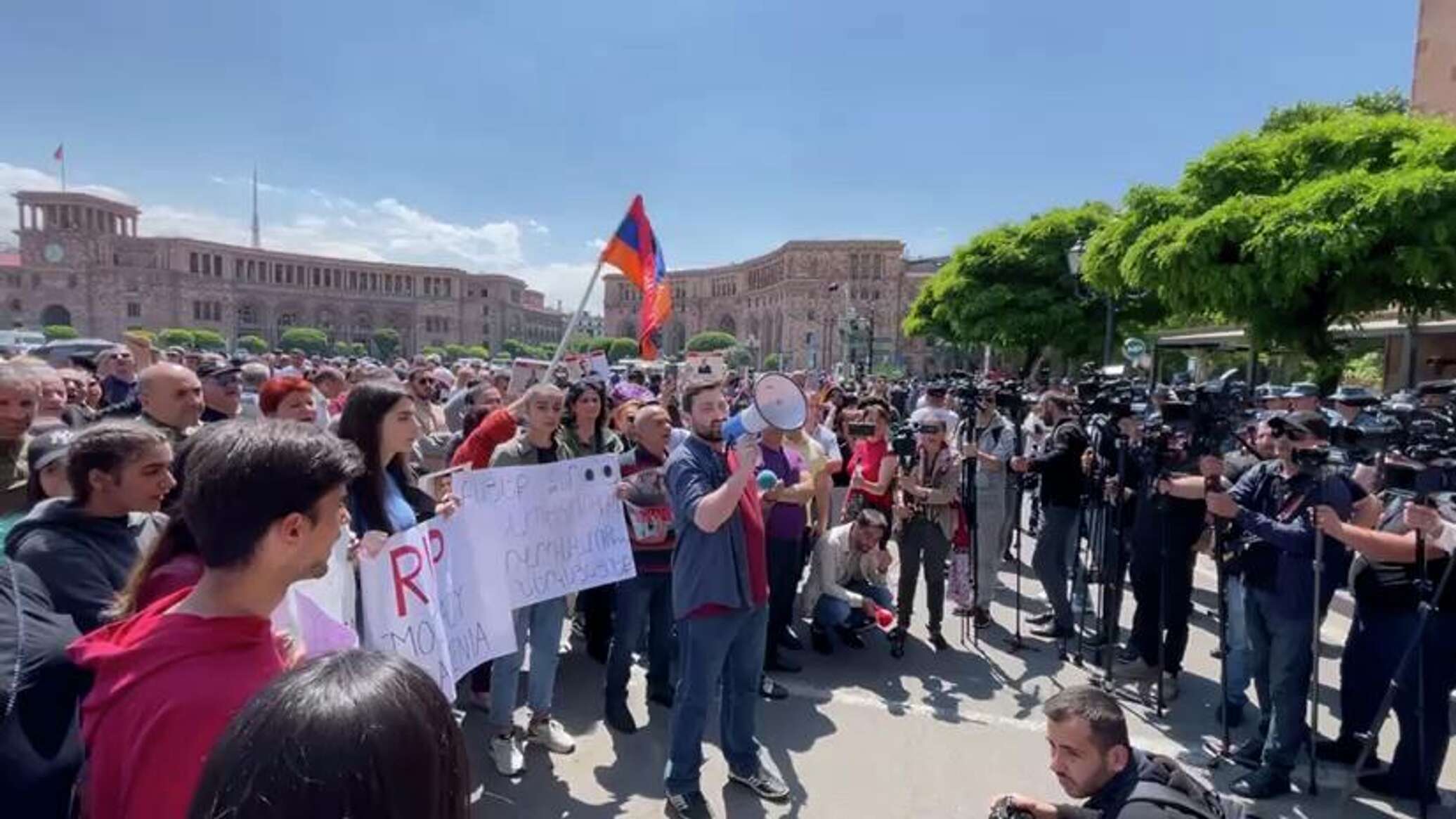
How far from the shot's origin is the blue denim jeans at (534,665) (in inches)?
156

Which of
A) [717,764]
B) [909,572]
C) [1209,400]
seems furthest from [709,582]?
[1209,400]

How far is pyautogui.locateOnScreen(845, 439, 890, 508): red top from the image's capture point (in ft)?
20.1

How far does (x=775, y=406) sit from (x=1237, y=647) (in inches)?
135

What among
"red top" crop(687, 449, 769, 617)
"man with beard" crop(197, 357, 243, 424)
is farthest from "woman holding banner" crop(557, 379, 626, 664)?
"man with beard" crop(197, 357, 243, 424)

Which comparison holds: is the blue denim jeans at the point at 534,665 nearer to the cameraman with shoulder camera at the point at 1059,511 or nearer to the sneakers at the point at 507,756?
the sneakers at the point at 507,756

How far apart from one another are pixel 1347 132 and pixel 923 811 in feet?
45.7

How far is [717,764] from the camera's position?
13.3 feet

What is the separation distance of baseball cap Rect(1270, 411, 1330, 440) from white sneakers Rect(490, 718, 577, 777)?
4094mm

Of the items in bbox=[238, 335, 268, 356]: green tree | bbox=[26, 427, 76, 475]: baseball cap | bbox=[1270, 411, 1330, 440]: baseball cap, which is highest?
bbox=[238, 335, 268, 356]: green tree

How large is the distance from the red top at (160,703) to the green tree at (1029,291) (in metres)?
22.2

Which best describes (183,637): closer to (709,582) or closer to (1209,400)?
(709,582)

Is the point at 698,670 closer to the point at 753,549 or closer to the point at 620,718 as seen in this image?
the point at 753,549

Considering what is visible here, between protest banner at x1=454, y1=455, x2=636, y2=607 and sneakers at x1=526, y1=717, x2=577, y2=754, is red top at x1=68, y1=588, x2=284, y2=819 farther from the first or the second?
sneakers at x1=526, y1=717, x2=577, y2=754

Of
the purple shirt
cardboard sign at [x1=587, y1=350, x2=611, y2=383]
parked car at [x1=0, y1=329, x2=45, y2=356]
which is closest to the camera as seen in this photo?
the purple shirt
